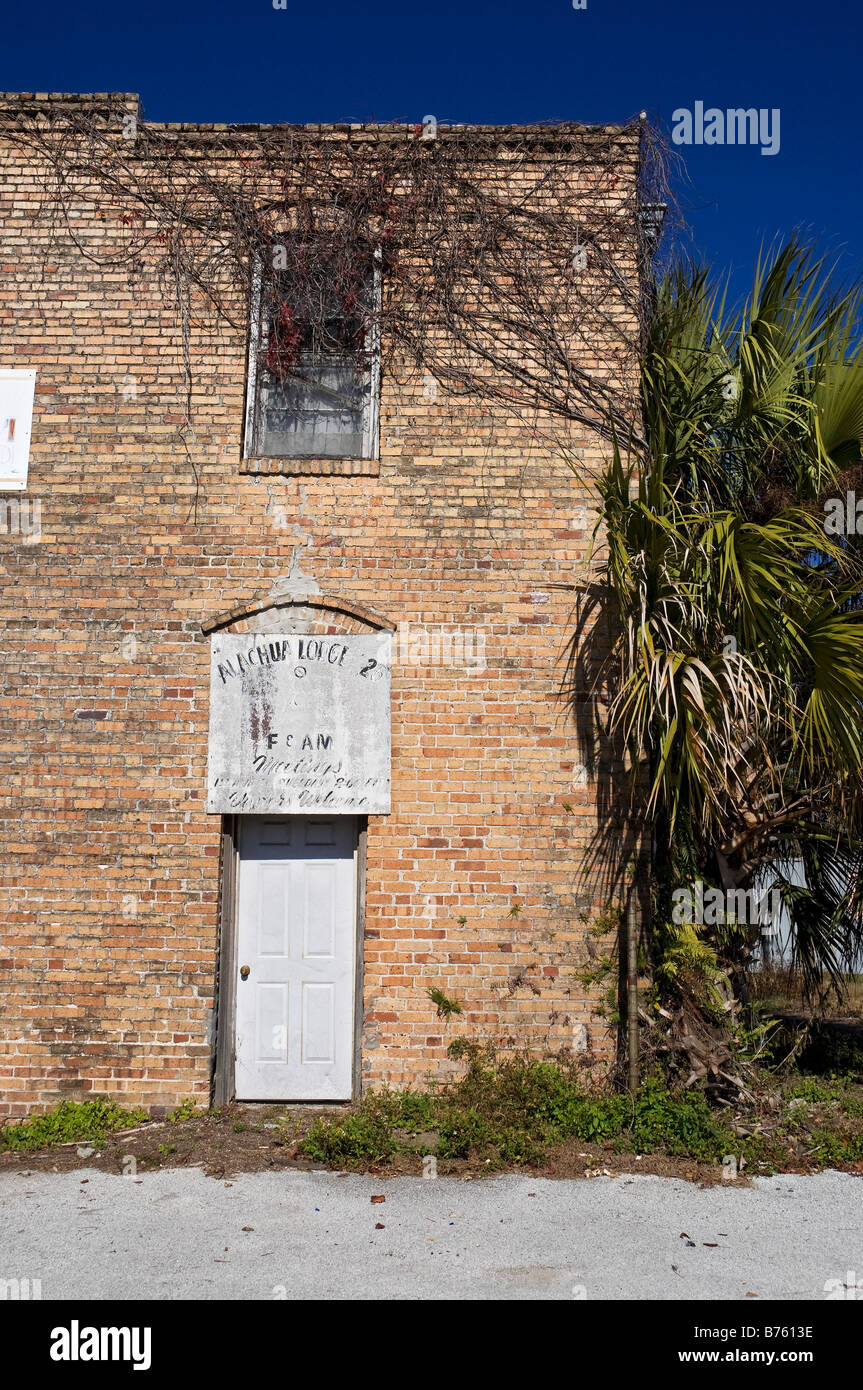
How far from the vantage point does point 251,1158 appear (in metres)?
5.82

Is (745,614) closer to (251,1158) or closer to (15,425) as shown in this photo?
(251,1158)

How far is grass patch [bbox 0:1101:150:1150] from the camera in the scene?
6160 mm

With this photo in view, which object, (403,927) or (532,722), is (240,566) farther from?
(403,927)

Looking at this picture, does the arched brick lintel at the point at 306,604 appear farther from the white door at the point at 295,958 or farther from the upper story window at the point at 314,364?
the white door at the point at 295,958

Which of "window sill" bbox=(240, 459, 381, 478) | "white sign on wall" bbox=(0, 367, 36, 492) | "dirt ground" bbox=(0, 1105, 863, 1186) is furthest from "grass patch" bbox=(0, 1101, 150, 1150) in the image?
"window sill" bbox=(240, 459, 381, 478)

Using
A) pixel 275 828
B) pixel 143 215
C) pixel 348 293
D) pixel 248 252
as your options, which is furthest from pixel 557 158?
pixel 275 828

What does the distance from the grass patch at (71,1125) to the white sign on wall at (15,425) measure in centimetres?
425

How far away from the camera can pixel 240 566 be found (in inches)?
273

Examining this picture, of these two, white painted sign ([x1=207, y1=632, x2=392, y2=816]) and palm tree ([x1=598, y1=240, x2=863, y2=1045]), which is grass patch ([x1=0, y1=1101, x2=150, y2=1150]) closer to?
white painted sign ([x1=207, y1=632, x2=392, y2=816])

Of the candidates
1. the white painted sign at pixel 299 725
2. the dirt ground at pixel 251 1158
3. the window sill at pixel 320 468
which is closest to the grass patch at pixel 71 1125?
the dirt ground at pixel 251 1158

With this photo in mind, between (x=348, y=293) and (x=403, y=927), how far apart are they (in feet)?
14.9

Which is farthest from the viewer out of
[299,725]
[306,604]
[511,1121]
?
[306,604]

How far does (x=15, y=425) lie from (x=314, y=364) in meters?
2.20

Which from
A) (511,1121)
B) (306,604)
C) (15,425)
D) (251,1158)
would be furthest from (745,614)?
(15,425)
